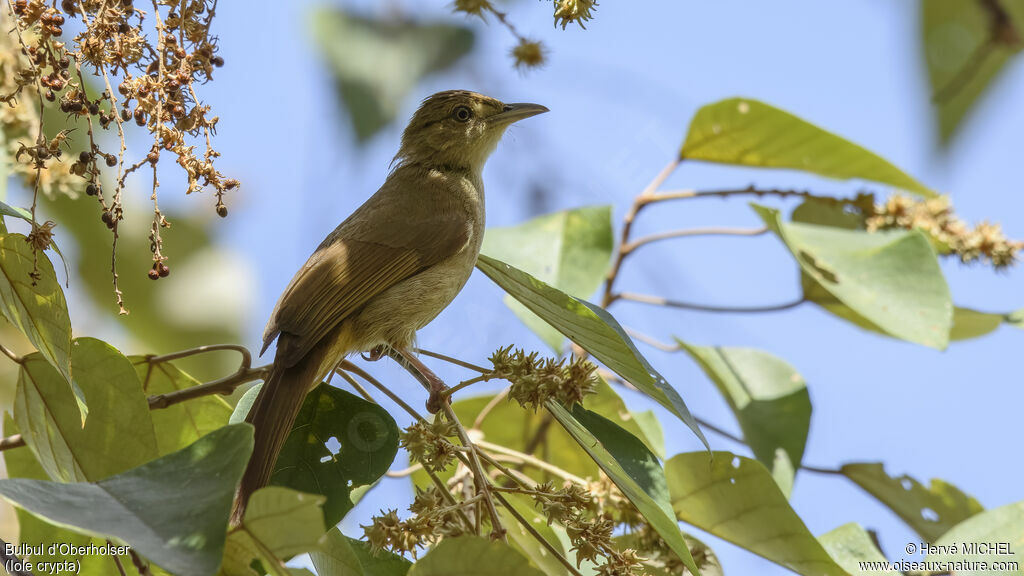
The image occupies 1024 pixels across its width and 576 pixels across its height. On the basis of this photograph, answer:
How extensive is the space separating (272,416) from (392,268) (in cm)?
100

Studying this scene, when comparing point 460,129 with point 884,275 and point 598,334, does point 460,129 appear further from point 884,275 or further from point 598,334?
point 598,334

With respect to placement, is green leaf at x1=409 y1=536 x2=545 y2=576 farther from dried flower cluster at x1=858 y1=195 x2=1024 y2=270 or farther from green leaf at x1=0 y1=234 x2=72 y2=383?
dried flower cluster at x1=858 y1=195 x2=1024 y2=270

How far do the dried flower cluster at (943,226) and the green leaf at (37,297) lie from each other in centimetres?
288

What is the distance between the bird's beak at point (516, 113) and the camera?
14.1 feet

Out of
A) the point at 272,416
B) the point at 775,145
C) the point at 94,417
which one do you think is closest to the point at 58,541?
the point at 94,417

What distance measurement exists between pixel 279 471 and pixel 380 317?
93 cm

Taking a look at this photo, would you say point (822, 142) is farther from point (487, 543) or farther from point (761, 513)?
point (487, 543)

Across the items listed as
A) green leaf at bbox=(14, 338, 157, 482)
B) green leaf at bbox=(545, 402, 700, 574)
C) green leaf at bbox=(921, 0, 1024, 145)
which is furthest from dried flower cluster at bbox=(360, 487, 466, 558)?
green leaf at bbox=(921, 0, 1024, 145)

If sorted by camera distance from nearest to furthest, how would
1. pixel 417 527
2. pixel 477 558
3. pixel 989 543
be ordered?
pixel 477 558
pixel 417 527
pixel 989 543

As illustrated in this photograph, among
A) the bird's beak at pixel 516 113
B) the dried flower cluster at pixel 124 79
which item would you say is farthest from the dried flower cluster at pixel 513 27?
the bird's beak at pixel 516 113

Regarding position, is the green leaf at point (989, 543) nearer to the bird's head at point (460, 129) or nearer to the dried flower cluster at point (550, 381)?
the dried flower cluster at point (550, 381)

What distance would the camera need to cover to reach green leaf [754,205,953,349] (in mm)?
3090

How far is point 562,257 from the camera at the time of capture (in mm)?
3561

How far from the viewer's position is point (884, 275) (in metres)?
3.25
